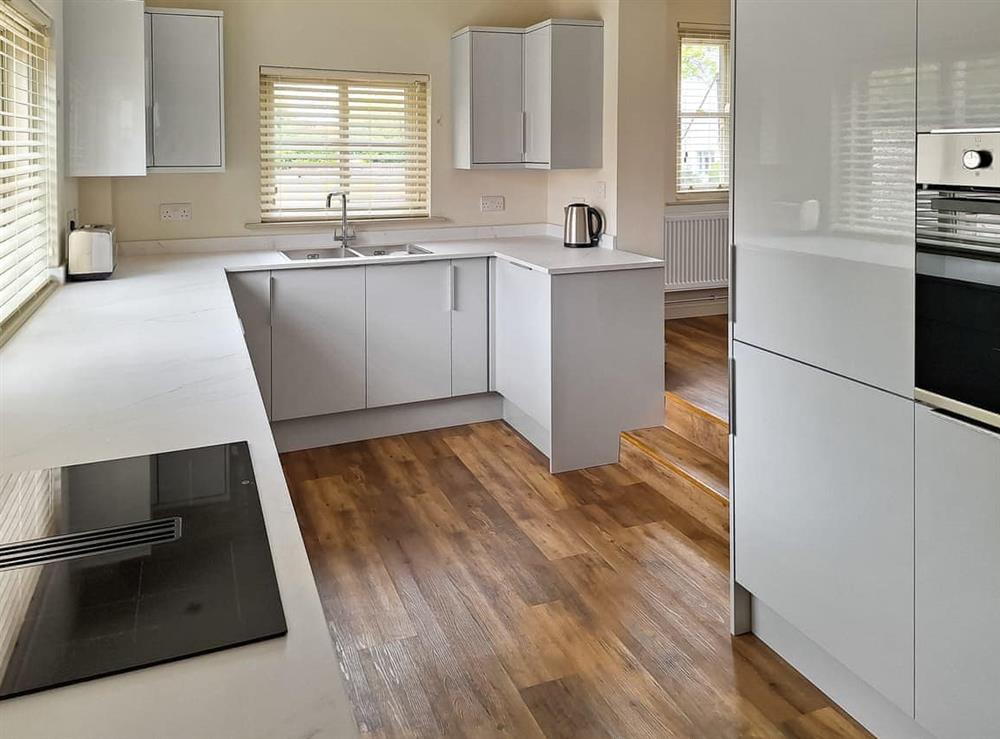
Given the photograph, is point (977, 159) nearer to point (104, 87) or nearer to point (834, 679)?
point (834, 679)

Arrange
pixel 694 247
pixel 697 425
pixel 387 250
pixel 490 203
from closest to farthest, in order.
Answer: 1. pixel 697 425
2. pixel 387 250
3. pixel 490 203
4. pixel 694 247

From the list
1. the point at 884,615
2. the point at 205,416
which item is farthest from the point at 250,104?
the point at 884,615

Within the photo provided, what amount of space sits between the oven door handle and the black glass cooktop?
1.36 m

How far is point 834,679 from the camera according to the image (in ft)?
7.28

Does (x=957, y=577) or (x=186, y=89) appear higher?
(x=186, y=89)

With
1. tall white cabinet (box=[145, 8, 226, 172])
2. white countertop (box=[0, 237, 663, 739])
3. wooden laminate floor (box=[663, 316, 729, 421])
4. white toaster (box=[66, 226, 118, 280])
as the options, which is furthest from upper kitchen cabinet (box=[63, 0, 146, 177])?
wooden laminate floor (box=[663, 316, 729, 421])

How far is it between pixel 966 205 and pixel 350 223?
11.8 feet

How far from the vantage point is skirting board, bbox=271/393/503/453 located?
4301 millimetres

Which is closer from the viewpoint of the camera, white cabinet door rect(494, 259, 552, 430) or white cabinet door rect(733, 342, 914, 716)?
white cabinet door rect(733, 342, 914, 716)

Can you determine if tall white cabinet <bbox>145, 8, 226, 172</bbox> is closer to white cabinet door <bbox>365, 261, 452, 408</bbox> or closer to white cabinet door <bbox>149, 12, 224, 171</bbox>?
white cabinet door <bbox>149, 12, 224, 171</bbox>

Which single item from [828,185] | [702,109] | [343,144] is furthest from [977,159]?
[702,109]

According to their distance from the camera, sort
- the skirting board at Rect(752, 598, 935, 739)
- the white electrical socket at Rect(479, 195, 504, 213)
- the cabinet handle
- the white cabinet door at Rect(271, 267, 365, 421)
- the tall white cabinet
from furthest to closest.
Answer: the white electrical socket at Rect(479, 195, 504, 213)
the cabinet handle
the white cabinet door at Rect(271, 267, 365, 421)
the tall white cabinet
the skirting board at Rect(752, 598, 935, 739)

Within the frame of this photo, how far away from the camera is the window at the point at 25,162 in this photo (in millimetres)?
2771

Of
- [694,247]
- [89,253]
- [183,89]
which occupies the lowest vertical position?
[89,253]
